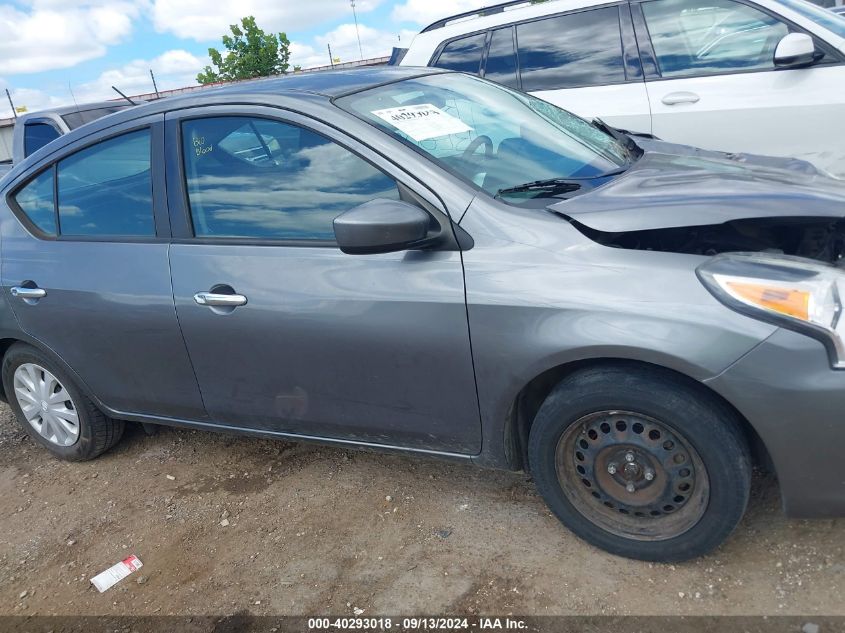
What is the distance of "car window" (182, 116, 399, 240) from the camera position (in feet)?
8.63

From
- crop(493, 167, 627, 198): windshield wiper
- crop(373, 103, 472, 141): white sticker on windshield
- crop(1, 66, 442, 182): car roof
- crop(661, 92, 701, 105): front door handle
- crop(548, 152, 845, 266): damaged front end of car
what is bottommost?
crop(548, 152, 845, 266): damaged front end of car

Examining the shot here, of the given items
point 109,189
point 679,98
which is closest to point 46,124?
point 109,189

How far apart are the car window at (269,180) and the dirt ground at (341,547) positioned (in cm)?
119

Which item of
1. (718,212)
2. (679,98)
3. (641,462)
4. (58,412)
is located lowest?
(58,412)

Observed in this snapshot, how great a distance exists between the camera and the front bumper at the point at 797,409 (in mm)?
1967

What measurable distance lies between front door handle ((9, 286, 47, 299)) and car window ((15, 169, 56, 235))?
0.93 ft

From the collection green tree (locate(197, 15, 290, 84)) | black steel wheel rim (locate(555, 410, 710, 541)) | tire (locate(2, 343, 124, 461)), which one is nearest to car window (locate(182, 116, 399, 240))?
black steel wheel rim (locate(555, 410, 710, 541))

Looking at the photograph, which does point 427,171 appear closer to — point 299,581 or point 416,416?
point 416,416

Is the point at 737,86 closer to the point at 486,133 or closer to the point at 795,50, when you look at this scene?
the point at 795,50

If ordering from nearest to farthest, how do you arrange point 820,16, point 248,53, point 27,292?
1. point 27,292
2. point 820,16
3. point 248,53

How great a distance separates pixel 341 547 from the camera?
281cm

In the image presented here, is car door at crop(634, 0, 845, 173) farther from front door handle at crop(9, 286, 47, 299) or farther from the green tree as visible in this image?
the green tree

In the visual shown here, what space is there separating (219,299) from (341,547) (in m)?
1.08

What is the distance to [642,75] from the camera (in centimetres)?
496
